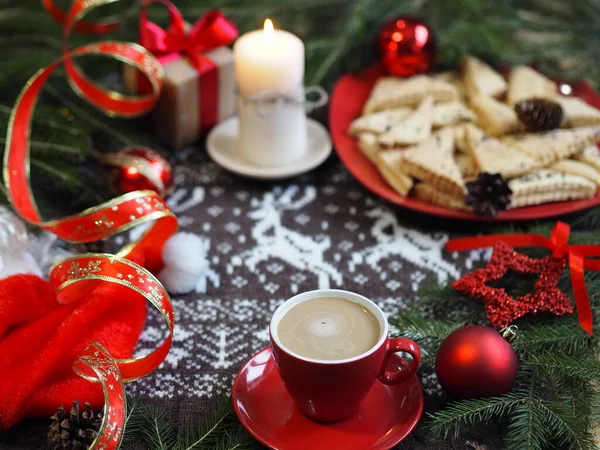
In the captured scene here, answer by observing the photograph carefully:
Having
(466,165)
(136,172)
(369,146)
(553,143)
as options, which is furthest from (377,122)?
(136,172)

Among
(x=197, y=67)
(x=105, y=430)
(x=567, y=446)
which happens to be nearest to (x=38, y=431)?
(x=105, y=430)

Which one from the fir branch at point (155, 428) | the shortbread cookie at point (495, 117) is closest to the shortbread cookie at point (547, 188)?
the shortbread cookie at point (495, 117)

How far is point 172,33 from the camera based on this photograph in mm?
1171

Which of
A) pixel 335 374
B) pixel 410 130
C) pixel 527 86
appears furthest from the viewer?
pixel 527 86

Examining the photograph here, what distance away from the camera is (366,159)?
1118 millimetres

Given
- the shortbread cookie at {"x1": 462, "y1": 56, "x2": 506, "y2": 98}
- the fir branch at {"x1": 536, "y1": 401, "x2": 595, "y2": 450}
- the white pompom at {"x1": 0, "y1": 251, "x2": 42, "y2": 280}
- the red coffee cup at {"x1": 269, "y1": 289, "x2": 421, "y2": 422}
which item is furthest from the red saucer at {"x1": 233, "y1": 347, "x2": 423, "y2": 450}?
the shortbread cookie at {"x1": 462, "y1": 56, "x2": 506, "y2": 98}

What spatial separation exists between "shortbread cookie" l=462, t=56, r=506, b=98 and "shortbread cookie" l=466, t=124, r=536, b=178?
0.13 metres

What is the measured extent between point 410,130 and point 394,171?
3.6 inches

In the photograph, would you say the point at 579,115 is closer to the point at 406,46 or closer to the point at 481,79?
the point at 481,79

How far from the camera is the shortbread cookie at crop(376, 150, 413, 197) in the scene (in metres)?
1.02

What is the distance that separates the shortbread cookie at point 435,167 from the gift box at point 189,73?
1.18 feet

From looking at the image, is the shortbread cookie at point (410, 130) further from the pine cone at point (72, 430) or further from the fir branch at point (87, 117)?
the pine cone at point (72, 430)

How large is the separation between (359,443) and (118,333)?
31 cm

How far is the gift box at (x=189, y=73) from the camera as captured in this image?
115 cm
